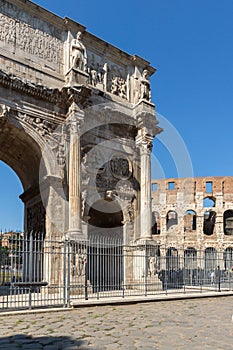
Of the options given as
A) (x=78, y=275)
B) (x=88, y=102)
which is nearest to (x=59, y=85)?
(x=88, y=102)

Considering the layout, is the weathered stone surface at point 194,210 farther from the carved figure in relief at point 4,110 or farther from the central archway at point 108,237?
the carved figure in relief at point 4,110

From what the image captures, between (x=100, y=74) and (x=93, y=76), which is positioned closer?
(x=93, y=76)

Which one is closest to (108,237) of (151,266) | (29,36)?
(151,266)

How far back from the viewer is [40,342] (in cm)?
565

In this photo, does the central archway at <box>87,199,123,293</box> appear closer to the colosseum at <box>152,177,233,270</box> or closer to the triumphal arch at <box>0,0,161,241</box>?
the triumphal arch at <box>0,0,161,241</box>

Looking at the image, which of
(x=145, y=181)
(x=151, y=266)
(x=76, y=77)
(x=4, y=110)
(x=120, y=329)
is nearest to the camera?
(x=120, y=329)

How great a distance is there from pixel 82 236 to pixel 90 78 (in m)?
6.25

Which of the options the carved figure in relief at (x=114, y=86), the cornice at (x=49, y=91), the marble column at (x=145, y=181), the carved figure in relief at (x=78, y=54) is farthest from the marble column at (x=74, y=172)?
the marble column at (x=145, y=181)

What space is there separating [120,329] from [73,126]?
8384 mm

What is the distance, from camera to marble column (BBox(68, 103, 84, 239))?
42.7 feet

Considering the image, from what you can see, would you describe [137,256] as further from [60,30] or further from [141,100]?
[60,30]

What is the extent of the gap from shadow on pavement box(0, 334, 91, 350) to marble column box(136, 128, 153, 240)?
9275mm

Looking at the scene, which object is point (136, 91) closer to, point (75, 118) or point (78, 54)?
point (78, 54)

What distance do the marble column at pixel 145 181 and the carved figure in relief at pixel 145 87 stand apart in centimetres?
150
